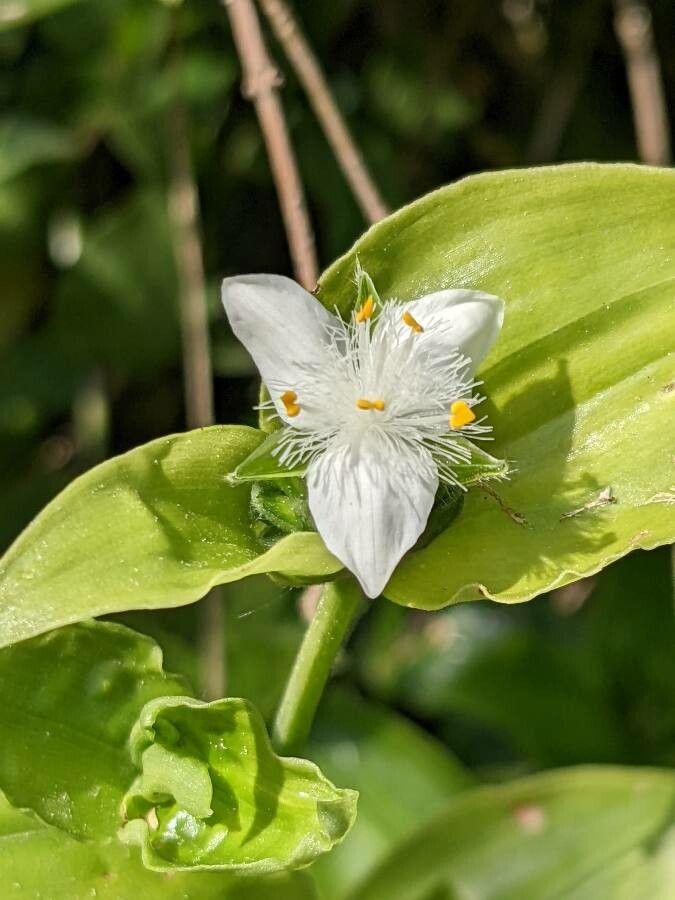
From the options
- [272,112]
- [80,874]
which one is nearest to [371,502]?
[80,874]

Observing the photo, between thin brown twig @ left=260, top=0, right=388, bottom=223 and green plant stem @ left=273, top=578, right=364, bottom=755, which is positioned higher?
thin brown twig @ left=260, top=0, right=388, bottom=223

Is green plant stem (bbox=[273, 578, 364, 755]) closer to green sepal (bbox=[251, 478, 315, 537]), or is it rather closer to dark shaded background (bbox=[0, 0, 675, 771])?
green sepal (bbox=[251, 478, 315, 537])

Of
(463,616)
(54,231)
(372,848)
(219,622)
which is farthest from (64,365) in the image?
(372,848)

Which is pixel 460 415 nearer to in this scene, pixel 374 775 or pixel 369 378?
pixel 369 378

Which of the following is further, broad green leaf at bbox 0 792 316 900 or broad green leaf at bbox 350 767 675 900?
broad green leaf at bbox 350 767 675 900

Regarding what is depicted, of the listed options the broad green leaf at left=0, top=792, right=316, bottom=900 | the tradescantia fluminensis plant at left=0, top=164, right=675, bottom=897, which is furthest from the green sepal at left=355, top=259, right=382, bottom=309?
the broad green leaf at left=0, top=792, right=316, bottom=900

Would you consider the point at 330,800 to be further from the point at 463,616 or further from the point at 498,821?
the point at 463,616
